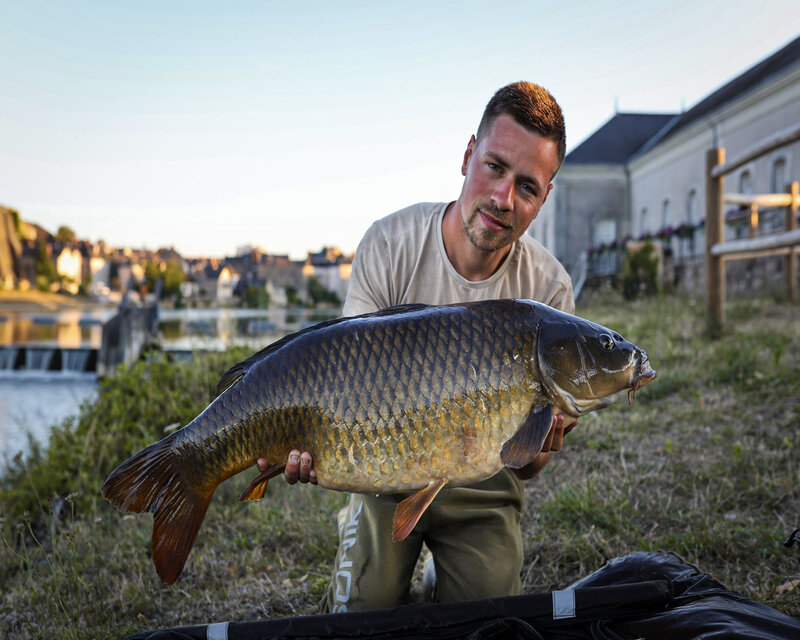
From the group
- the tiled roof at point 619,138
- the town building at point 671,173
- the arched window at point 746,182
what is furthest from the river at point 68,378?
the tiled roof at point 619,138

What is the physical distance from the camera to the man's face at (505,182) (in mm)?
2189

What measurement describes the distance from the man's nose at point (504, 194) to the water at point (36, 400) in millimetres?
6558

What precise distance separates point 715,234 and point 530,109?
15.5ft

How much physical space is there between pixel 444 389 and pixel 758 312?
26.3ft

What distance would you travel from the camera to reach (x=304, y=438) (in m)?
1.79

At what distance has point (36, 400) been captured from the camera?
449 inches

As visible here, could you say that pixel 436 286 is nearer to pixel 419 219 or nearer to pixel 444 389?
pixel 419 219

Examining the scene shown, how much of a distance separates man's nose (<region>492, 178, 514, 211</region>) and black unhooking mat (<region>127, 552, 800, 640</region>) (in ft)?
4.11

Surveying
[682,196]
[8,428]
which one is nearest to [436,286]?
[8,428]

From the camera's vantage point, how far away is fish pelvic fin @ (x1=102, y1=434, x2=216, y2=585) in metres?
1.73

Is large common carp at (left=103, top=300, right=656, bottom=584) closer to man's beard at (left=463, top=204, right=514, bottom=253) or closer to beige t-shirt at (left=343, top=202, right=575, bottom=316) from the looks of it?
man's beard at (left=463, top=204, right=514, bottom=253)

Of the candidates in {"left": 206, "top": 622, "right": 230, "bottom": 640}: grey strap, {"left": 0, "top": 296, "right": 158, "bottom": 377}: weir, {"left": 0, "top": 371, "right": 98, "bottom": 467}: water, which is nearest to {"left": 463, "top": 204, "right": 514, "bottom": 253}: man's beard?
{"left": 206, "top": 622, "right": 230, "bottom": 640}: grey strap

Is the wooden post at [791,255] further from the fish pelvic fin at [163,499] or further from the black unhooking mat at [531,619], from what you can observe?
the fish pelvic fin at [163,499]

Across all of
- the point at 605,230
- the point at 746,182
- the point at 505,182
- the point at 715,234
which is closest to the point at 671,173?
the point at 605,230
